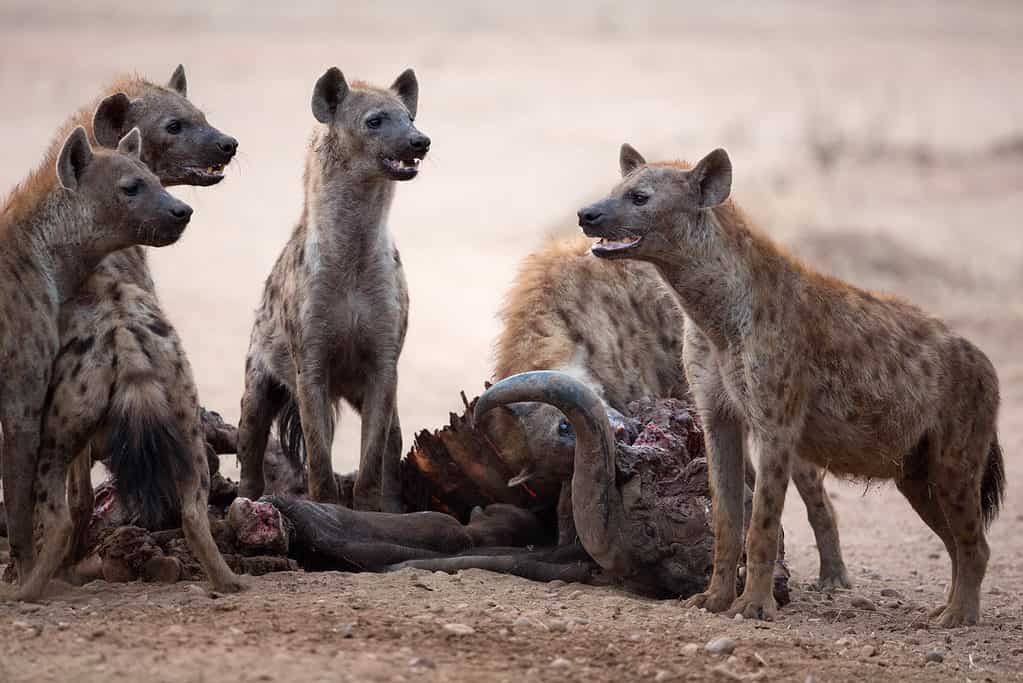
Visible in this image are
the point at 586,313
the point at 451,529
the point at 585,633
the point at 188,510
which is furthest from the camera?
the point at 586,313

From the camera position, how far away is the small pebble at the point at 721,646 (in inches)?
168

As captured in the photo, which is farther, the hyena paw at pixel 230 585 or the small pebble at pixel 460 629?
the hyena paw at pixel 230 585

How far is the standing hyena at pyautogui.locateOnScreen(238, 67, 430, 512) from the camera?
18.6ft

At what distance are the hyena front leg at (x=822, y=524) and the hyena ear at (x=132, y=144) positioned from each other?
2.46 meters

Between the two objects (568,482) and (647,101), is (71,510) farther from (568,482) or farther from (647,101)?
(647,101)

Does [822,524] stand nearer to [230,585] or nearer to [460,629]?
[460,629]

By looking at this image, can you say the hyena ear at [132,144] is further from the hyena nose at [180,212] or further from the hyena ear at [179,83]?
the hyena ear at [179,83]

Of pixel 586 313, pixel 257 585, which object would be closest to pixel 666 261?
pixel 586 313

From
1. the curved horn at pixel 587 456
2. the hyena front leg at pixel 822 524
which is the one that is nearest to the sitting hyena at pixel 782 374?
the curved horn at pixel 587 456

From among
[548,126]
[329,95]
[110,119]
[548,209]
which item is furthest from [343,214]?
[548,126]

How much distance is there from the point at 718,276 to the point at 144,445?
1.68 metres

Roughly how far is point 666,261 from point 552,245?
4.67 feet

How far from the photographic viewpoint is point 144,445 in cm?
457

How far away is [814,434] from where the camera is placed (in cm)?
509
